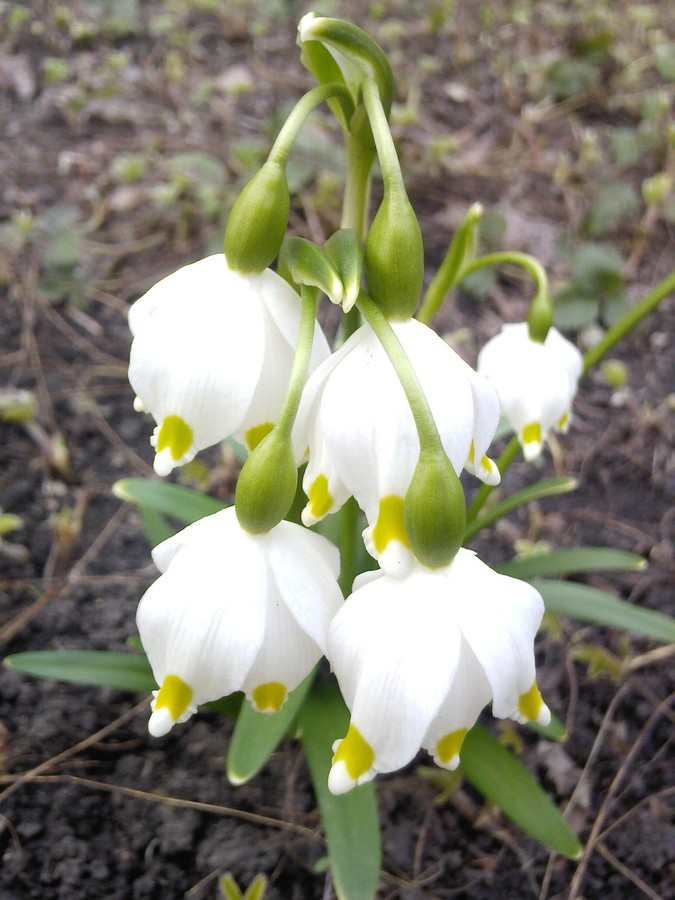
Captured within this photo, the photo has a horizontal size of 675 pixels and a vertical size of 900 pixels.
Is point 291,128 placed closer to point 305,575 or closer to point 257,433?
point 257,433

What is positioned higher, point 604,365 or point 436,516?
point 436,516

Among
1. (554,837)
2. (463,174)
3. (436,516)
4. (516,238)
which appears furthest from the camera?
(463,174)

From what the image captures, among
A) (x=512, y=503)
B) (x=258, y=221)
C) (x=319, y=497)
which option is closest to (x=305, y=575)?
Result: (x=319, y=497)

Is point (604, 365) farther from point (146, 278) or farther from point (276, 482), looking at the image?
point (276, 482)

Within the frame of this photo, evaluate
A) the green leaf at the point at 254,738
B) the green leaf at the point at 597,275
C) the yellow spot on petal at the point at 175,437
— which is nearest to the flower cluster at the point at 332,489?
the yellow spot on petal at the point at 175,437

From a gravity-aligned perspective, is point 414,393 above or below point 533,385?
above

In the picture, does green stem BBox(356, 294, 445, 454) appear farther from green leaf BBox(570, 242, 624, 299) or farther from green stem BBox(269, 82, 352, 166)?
green leaf BBox(570, 242, 624, 299)

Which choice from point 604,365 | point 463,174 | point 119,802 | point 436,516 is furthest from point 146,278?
point 436,516
